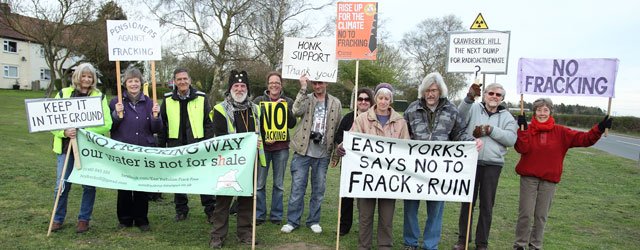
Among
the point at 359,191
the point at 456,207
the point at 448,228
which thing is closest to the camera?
the point at 359,191

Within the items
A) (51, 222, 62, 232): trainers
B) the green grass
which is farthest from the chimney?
(51, 222, 62, 232): trainers

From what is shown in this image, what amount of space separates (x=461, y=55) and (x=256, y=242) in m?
3.85

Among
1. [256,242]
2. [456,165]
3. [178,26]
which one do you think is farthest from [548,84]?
[178,26]

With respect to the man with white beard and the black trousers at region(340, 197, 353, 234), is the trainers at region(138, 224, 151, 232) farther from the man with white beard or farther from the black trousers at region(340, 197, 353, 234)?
the black trousers at region(340, 197, 353, 234)

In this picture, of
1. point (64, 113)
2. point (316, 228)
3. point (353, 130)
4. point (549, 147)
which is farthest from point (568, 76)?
point (64, 113)

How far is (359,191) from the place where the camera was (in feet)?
16.7

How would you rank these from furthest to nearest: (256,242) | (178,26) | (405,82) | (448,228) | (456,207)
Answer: (405,82)
(178,26)
(456,207)
(448,228)
(256,242)

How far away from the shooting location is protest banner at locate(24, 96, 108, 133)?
5066 millimetres

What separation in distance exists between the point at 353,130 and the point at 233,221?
247cm

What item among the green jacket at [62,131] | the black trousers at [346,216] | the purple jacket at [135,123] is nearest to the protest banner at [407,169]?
the black trousers at [346,216]

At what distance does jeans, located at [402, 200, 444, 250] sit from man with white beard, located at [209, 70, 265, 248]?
1958mm

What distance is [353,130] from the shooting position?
525 cm

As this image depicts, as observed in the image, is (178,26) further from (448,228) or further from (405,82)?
(405,82)

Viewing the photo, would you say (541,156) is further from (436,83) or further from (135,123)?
(135,123)
